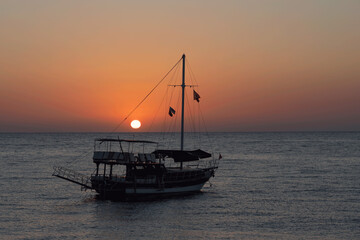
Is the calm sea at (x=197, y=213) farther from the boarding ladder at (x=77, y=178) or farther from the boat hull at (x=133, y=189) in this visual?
the boarding ladder at (x=77, y=178)

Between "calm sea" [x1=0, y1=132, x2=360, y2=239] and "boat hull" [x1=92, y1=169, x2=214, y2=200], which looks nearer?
"calm sea" [x1=0, y1=132, x2=360, y2=239]

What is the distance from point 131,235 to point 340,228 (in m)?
17.0

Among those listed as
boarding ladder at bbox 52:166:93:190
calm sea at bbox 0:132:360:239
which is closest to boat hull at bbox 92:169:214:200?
calm sea at bbox 0:132:360:239

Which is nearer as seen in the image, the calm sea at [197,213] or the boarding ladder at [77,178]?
the calm sea at [197,213]

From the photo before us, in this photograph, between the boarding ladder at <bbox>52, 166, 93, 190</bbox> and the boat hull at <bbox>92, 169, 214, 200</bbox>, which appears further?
the boarding ladder at <bbox>52, 166, 93, 190</bbox>

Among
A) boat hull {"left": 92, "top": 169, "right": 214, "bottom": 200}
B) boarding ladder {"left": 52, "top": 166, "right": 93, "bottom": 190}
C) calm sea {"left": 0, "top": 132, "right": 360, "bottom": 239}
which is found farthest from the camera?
boarding ladder {"left": 52, "top": 166, "right": 93, "bottom": 190}

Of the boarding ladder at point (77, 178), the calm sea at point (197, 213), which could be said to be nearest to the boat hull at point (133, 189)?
the calm sea at point (197, 213)

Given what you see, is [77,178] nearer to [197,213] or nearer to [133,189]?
[133,189]

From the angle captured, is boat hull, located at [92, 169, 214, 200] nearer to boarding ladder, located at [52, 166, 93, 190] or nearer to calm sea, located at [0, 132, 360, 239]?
calm sea, located at [0, 132, 360, 239]

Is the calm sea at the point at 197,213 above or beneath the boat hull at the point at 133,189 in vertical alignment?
beneath

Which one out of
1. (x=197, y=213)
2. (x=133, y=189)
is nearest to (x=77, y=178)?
(x=133, y=189)

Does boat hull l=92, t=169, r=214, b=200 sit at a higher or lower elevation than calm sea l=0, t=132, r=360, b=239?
higher

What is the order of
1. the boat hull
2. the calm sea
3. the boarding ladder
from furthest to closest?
the boarding ladder → the boat hull → the calm sea

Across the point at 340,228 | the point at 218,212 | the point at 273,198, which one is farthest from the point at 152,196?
the point at 340,228
